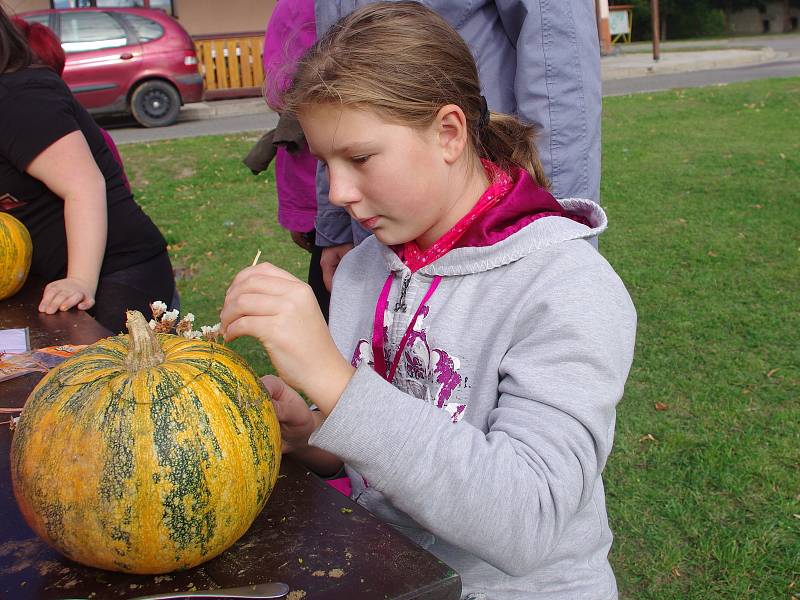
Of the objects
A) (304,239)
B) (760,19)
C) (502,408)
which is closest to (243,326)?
(502,408)

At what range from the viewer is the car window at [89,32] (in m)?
14.1

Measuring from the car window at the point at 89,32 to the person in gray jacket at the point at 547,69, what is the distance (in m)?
13.1

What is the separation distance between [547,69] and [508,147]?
52cm

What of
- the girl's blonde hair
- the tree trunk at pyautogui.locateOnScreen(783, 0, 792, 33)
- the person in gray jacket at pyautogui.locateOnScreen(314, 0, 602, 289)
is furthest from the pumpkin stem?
the tree trunk at pyautogui.locateOnScreen(783, 0, 792, 33)

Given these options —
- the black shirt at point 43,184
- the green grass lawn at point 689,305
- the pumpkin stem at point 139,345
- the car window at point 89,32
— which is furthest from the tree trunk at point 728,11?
the pumpkin stem at point 139,345

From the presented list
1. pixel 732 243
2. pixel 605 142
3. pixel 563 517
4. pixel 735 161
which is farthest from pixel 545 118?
pixel 605 142

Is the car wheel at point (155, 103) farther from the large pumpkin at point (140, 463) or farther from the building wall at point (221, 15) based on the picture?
the large pumpkin at point (140, 463)

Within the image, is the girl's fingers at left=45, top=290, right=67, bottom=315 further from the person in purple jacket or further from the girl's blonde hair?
the girl's blonde hair

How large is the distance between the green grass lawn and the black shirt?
2.01m

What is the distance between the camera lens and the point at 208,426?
53.7 inches

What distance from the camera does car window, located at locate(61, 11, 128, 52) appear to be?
1412cm

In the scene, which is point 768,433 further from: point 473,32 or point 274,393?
point 274,393

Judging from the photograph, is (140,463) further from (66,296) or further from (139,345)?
(66,296)

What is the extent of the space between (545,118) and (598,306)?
108 centimetres
